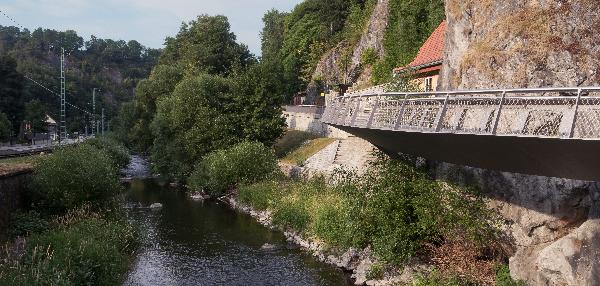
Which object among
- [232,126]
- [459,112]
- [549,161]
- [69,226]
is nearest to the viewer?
[549,161]

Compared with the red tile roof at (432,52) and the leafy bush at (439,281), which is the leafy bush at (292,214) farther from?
the red tile roof at (432,52)

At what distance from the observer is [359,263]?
24578 mm

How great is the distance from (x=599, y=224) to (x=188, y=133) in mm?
38794

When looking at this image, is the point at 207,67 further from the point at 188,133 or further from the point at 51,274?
the point at 51,274

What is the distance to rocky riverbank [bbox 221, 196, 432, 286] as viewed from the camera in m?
21.8

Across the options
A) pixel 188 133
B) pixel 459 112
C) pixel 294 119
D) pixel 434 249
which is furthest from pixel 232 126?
pixel 459 112

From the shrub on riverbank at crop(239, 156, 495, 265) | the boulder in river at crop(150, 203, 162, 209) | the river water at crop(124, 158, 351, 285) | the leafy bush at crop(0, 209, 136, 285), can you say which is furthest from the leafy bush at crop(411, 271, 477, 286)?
the boulder in river at crop(150, 203, 162, 209)

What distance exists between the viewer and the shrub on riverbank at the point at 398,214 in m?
20.6

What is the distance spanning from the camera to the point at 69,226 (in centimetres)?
2473

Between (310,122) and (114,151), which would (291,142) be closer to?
(310,122)

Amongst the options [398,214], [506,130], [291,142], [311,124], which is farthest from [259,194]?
[506,130]

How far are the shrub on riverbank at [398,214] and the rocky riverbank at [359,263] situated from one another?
444mm

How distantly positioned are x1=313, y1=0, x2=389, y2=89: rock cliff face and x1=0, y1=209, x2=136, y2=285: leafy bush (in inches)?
1828

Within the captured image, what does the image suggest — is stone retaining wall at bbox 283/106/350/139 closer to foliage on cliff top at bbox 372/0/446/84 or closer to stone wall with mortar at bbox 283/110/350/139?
stone wall with mortar at bbox 283/110/350/139
